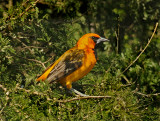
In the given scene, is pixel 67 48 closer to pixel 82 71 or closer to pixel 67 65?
pixel 67 65

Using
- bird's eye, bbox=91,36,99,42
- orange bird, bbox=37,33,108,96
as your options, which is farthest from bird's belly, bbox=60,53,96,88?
bird's eye, bbox=91,36,99,42

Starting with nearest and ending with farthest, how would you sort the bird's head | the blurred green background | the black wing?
the blurred green background < the black wing < the bird's head

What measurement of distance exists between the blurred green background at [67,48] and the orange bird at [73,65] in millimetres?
134

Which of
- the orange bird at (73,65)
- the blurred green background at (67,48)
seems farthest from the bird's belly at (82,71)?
the blurred green background at (67,48)

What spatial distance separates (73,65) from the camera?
471 cm

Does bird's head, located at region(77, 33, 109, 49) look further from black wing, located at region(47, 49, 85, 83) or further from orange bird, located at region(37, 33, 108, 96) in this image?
black wing, located at region(47, 49, 85, 83)

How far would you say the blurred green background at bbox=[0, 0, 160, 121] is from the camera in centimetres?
364

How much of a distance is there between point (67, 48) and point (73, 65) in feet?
2.51

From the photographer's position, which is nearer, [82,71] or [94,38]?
[82,71]

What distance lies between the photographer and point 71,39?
537 cm

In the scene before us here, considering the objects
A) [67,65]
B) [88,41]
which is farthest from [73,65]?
[88,41]

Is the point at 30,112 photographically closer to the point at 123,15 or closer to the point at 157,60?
the point at 157,60

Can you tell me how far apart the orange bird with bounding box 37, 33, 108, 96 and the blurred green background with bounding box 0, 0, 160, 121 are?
0.13 meters

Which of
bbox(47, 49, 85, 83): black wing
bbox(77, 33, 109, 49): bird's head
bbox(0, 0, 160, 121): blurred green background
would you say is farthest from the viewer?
bbox(77, 33, 109, 49): bird's head
